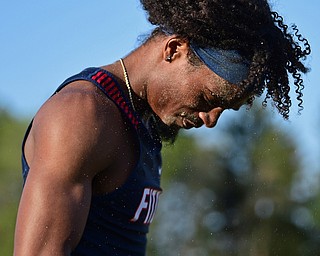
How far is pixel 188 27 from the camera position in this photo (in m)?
4.58

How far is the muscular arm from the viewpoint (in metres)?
3.98

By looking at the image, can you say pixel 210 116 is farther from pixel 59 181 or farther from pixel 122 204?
pixel 59 181

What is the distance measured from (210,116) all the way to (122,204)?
2.02 feet

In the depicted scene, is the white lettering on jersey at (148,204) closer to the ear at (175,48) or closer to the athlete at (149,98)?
the athlete at (149,98)

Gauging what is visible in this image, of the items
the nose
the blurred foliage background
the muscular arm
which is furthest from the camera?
the blurred foliage background

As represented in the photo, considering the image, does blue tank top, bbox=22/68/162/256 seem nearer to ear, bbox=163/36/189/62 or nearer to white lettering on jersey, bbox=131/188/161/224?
white lettering on jersey, bbox=131/188/161/224

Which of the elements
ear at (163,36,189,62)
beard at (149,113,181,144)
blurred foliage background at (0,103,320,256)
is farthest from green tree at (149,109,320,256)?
ear at (163,36,189,62)

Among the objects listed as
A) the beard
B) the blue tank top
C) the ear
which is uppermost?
the ear

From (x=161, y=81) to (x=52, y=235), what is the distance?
3.08 ft

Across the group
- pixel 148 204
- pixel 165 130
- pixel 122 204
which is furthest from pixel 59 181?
pixel 165 130

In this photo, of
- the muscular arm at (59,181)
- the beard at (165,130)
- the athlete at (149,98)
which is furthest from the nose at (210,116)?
the muscular arm at (59,181)

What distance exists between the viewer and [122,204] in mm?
4449

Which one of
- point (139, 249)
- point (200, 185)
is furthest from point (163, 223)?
point (139, 249)

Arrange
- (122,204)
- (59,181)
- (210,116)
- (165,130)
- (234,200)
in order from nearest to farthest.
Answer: (59,181) < (122,204) < (210,116) < (165,130) < (234,200)
